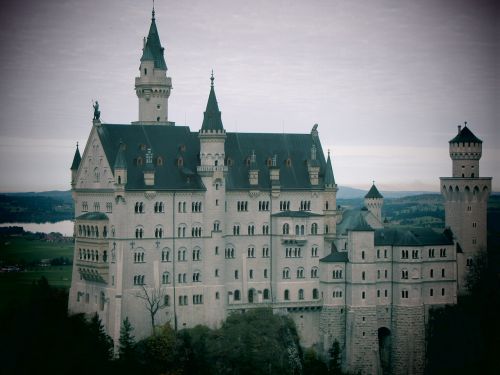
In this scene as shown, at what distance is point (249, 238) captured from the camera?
119 meters

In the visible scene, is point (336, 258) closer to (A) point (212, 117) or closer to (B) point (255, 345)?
(B) point (255, 345)

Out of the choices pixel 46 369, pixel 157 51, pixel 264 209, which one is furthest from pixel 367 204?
pixel 46 369

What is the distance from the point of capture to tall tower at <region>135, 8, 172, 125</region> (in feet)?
402

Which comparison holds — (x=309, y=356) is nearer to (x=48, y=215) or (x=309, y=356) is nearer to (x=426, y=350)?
(x=426, y=350)

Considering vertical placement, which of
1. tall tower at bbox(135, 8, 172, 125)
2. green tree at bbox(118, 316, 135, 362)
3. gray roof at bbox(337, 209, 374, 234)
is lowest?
green tree at bbox(118, 316, 135, 362)

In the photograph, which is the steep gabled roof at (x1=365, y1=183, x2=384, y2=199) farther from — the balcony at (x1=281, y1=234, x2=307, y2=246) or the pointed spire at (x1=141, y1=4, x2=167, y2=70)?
the pointed spire at (x1=141, y1=4, x2=167, y2=70)

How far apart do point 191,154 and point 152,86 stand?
30.5 feet

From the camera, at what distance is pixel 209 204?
115438 millimetres

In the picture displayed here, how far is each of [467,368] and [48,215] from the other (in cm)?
4213

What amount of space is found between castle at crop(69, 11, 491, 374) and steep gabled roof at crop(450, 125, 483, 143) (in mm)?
167

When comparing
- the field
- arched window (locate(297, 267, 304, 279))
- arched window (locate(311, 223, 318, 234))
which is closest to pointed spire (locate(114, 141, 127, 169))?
the field

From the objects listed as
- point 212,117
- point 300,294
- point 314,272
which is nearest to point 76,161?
point 212,117

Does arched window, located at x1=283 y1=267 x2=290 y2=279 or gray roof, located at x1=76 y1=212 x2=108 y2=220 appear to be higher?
gray roof, located at x1=76 y1=212 x2=108 y2=220

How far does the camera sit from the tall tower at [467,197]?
415 feet
